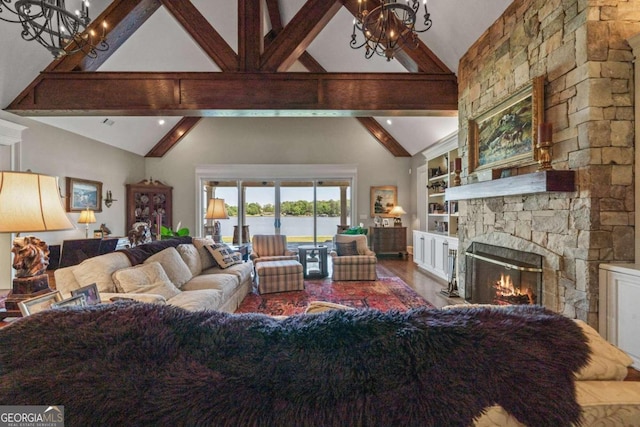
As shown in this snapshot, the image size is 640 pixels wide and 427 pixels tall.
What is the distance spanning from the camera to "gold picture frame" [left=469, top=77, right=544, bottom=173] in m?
2.54

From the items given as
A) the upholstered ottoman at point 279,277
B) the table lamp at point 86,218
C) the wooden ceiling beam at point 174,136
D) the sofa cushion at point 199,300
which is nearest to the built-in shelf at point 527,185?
the upholstered ottoman at point 279,277

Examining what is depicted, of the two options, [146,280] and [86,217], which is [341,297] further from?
[86,217]

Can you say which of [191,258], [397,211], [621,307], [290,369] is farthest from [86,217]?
[621,307]

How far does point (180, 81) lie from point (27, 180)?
3.21 meters

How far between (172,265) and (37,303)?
1837 millimetres

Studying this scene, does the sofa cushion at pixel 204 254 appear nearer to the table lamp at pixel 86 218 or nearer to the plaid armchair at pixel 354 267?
the plaid armchair at pixel 354 267

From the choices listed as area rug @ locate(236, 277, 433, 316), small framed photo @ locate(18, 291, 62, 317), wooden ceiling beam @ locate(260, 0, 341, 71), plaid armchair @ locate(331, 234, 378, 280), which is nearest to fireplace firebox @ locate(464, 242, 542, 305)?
area rug @ locate(236, 277, 433, 316)

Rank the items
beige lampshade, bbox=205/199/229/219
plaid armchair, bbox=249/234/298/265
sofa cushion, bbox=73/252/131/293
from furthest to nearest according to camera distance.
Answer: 1. beige lampshade, bbox=205/199/229/219
2. plaid armchair, bbox=249/234/298/265
3. sofa cushion, bbox=73/252/131/293

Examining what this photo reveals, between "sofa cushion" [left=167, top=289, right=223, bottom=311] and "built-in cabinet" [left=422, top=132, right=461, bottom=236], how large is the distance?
→ 13.9 ft

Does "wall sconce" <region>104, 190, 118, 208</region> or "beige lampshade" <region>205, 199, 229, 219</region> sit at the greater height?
"wall sconce" <region>104, 190, 118, 208</region>

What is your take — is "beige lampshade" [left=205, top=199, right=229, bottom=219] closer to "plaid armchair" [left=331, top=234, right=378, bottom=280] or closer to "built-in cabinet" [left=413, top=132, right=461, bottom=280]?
"plaid armchair" [left=331, top=234, right=378, bottom=280]

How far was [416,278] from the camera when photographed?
5.38 meters

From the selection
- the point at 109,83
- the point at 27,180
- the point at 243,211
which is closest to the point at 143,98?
the point at 109,83

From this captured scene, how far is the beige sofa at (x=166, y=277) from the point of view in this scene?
2316mm
